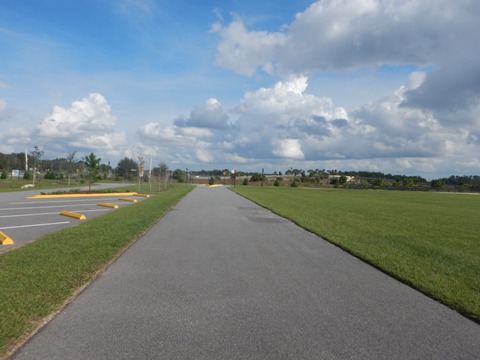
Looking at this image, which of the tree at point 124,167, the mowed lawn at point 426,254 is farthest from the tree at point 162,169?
the mowed lawn at point 426,254

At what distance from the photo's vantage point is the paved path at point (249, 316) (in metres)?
3.87

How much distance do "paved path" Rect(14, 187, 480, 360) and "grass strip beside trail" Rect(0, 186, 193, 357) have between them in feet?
0.82

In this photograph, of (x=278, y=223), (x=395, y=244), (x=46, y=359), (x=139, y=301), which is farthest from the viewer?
(x=278, y=223)

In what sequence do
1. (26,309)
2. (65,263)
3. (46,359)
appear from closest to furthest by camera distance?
(46,359) < (26,309) < (65,263)

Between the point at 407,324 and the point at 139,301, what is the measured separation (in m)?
3.36

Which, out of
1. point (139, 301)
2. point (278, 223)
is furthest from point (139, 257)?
point (278, 223)

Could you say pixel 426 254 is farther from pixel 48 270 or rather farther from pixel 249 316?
pixel 48 270

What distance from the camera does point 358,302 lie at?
5.48 m

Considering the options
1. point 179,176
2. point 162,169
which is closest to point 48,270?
point 162,169

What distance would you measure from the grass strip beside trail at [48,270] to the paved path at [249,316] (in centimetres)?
25

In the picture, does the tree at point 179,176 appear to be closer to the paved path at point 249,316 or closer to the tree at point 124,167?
the tree at point 124,167

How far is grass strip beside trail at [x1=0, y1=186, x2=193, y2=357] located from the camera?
4473 mm

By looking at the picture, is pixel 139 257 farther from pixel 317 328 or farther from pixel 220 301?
pixel 317 328

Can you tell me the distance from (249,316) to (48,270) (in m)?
3.77
